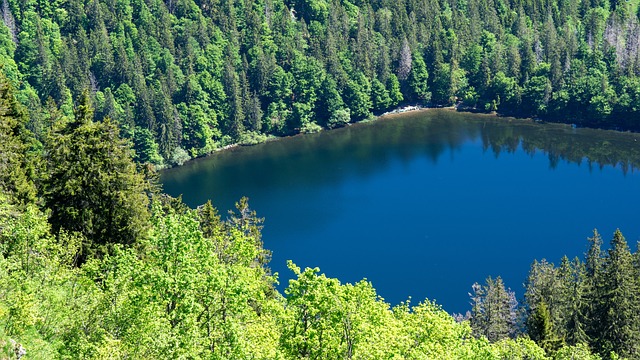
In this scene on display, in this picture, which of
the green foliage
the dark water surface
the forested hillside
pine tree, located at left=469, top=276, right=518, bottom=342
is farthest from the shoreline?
the green foliage

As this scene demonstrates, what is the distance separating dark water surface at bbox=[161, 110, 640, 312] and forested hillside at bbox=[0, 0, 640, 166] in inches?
305

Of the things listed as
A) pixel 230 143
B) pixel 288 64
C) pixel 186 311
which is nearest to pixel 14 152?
pixel 186 311

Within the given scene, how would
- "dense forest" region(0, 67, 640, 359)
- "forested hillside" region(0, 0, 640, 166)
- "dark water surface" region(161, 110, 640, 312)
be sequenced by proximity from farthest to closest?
"forested hillside" region(0, 0, 640, 166) < "dark water surface" region(161, 110, 640, 312) < "dense forest" region(0, 67, 640, 359)

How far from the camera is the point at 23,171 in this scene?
1902 inches

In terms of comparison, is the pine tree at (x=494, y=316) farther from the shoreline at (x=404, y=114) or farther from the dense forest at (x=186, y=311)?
the shoreline at (x=404, y=114)

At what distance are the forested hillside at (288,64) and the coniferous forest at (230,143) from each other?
481mm

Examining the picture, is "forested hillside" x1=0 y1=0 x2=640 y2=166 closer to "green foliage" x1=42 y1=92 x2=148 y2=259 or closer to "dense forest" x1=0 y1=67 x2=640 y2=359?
"green foliage" x1=42 y1=92 x2=148 y2=259

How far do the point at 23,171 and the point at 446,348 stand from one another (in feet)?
100

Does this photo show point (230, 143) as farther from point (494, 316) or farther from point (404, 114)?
point (494, 316)

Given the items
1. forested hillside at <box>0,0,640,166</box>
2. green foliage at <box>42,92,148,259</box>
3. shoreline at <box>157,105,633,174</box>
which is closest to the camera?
green foliage at <box>42,92,148,259</box>

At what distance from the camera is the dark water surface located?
95.9 m

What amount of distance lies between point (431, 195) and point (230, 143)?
55.5 metres

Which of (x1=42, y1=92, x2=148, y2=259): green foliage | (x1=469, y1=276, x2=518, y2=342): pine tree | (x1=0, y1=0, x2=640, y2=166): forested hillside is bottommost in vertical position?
(x1=469, y1=276, x2=518, y2=342): pine tree

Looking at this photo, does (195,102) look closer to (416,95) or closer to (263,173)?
(263,173)
